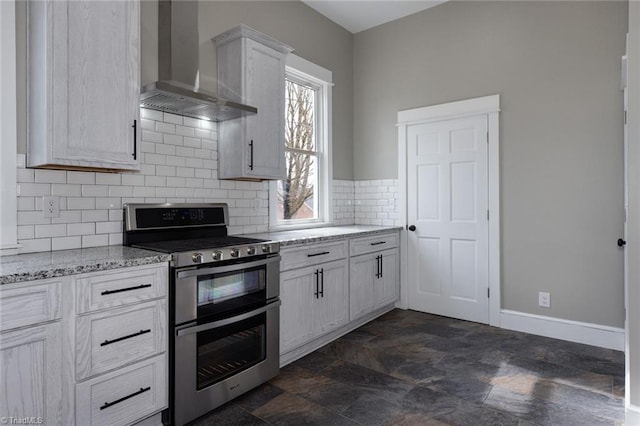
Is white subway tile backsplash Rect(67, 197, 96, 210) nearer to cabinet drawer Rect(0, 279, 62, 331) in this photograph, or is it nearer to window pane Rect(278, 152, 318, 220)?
cabinet drawer Rect(0, 279, 62, 331)

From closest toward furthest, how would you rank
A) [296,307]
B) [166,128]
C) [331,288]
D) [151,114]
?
[151,114] → [166,128] → [296,307] → [331,288]

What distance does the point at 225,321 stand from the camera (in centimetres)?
223

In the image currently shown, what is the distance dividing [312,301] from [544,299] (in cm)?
215

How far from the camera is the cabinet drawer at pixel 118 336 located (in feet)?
5.60

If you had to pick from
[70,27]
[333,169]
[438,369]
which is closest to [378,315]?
[438,369]

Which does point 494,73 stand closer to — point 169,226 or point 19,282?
point 169,226

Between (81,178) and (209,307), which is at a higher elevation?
(81,178)

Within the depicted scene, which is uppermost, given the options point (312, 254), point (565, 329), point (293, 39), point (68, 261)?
point (293, 39)

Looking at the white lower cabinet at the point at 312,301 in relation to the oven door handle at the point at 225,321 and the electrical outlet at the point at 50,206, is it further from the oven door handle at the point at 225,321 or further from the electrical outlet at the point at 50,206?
the electrical outlet at the point at 50,206

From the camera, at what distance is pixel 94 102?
6.83 ft

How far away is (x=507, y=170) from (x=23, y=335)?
12.3 ft

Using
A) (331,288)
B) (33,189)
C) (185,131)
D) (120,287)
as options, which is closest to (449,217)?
(331,288)

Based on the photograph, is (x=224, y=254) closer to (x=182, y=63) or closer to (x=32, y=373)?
(x=32, y=373)

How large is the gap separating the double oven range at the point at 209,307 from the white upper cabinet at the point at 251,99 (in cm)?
52
